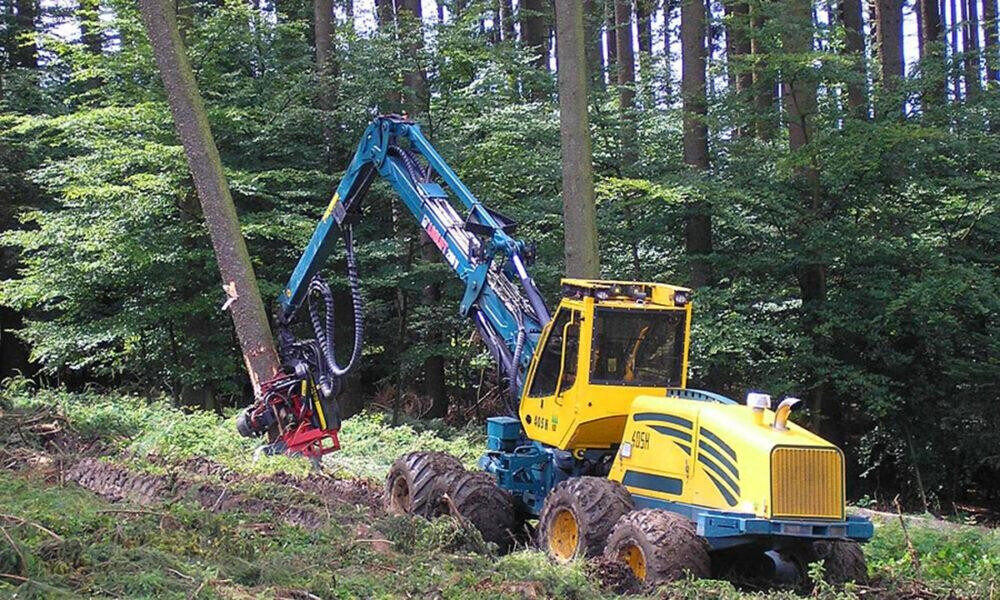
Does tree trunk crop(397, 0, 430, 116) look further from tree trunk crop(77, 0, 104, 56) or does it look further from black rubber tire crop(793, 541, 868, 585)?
black rubber tire crop(793, 541, 868, 585)

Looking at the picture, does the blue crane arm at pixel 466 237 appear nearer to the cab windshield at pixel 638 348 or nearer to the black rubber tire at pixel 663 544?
the cab windshield at pixel 638 348

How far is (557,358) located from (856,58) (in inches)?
386

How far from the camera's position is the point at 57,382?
2150cm

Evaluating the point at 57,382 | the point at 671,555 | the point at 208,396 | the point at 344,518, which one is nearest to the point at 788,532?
the point at 671,555

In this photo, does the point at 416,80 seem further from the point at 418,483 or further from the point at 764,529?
the point at 764,529

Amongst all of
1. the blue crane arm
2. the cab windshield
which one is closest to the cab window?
the cab windshield

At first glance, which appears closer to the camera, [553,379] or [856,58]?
[553,379]

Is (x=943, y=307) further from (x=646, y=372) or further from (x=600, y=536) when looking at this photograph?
(x=600, y=536)

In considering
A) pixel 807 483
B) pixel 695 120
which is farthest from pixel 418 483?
pixel 695 120

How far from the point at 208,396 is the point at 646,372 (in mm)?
11851

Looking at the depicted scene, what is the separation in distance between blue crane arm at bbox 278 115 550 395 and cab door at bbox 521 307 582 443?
34 cm

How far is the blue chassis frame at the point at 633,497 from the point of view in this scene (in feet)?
21.4

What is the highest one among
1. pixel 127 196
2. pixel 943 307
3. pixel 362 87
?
pixel 362 87

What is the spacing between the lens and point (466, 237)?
9.64 m
